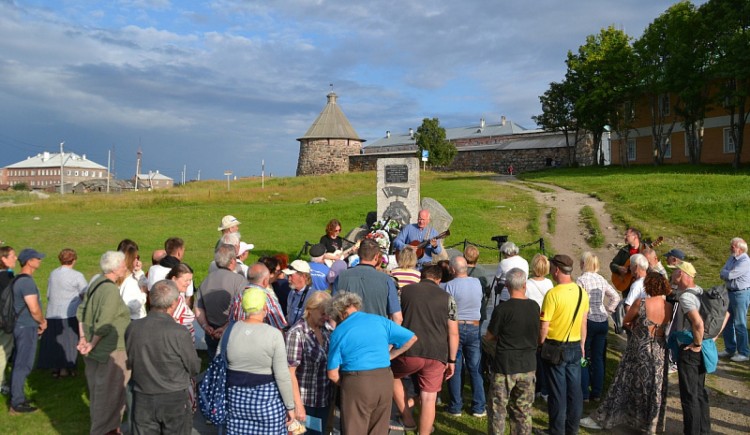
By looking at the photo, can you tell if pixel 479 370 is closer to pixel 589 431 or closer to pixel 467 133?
pixel 589 431

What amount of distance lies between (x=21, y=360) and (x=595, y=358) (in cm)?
617

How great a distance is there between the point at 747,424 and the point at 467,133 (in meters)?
66.4

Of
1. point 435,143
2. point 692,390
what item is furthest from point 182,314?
point 435,143

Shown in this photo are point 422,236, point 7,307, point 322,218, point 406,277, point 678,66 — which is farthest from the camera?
point 678,66

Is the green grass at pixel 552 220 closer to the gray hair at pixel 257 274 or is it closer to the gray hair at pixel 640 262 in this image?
the gray hair at pixel 640 262

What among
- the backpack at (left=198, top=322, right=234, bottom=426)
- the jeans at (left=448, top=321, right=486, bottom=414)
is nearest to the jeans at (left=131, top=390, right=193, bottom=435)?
A: the backpack at (left=198, top=322, right=234, bottom=426)

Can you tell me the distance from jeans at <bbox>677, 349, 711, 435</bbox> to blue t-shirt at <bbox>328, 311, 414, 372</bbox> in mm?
2878

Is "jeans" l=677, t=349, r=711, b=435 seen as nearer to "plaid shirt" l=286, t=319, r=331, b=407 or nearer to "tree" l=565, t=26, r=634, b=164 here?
"plaid shirt" l=286, t=319, r=331, b=407

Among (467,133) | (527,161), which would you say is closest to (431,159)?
(527,161)

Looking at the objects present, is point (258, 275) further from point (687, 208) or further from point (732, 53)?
point (732, 53)

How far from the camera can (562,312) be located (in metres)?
5.06

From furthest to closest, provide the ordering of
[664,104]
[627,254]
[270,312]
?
[664,104], [627,254], [270,312]

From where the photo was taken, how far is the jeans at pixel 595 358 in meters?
6.04

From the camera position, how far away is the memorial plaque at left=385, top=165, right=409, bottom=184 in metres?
13.1
